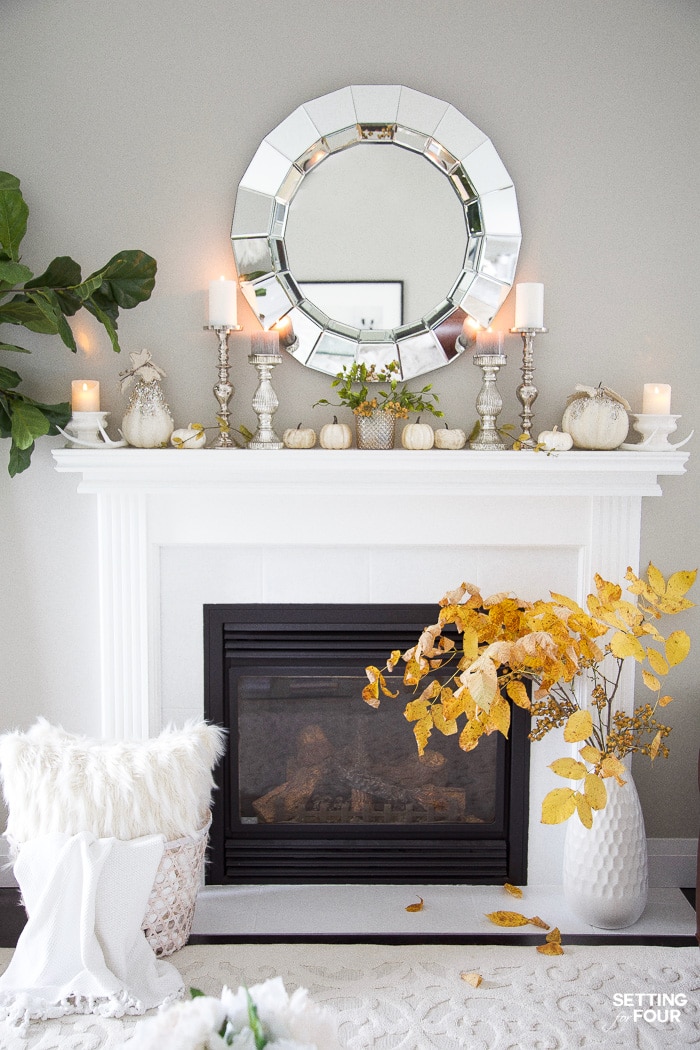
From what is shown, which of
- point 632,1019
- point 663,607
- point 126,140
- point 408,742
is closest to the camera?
point 632,1019

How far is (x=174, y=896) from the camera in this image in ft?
6.94

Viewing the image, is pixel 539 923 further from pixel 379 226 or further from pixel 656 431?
pixel 379 226

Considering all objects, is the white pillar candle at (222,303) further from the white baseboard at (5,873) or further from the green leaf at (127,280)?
the white baseboard at (5,873)

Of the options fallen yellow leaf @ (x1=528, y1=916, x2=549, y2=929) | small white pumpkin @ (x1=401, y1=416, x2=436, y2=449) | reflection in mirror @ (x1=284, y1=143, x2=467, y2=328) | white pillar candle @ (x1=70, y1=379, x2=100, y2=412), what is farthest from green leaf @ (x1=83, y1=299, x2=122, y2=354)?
fallen yellow leaf @ (x1=528, y1=916, x2=549, y2=929)

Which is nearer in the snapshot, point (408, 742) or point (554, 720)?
point (554, 720)

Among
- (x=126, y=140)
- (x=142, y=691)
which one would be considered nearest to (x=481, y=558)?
(x=142, y=691)

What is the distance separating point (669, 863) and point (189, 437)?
73.1 inches

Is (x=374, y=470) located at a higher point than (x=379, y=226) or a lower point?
lower

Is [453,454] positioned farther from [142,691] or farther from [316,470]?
[142,691]

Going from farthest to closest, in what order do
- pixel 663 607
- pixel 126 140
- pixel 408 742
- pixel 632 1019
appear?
pixel 408 742 → pixel 126 140 → pixel 663 607 → pixel 632 1019

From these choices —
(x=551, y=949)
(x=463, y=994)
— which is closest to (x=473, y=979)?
(x=463, y=994)

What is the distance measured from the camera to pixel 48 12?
87.7 inches

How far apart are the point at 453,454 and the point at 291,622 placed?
662 millimetres

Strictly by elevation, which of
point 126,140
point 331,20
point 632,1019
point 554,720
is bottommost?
point 632,1019
